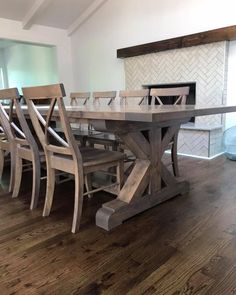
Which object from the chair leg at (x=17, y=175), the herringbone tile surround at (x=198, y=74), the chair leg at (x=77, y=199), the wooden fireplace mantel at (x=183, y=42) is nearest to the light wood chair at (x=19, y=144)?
the chair leg at (x=17, y=175)

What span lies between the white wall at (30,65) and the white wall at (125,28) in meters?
0.84

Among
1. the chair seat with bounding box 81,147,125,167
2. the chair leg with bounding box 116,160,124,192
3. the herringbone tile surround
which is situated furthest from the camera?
the herringbone tile surround

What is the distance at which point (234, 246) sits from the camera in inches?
60.7

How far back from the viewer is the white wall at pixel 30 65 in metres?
7.00

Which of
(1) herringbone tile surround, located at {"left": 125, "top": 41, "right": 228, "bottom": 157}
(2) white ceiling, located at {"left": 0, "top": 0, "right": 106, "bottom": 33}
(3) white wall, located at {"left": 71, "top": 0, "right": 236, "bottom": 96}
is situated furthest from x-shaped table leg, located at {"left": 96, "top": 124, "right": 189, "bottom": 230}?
(2) white ceiling, located at {"left": 0, "top": 0, "right": 106, "bottom": 33}

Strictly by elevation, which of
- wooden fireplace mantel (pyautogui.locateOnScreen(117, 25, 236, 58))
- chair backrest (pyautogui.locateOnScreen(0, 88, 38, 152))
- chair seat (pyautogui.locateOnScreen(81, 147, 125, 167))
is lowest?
chair seat (pyautogui.locateOnScreen(81, 147, 125, 167))

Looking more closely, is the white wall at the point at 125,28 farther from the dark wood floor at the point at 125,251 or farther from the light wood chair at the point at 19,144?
the light wood chair at the point at 19,144

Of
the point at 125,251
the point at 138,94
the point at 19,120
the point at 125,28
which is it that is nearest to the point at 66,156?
the point at 19,120

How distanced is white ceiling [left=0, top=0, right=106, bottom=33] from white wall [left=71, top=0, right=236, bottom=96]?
0.19 m

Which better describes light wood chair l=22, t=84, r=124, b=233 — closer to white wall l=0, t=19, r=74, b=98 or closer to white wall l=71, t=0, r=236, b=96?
A: white wall l=71, t=0, r=236, b=96

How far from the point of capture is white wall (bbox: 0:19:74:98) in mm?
5270

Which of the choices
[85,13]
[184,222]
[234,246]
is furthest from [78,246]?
[85,13]

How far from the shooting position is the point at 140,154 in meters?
1.93

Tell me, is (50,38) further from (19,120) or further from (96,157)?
(96,157)
